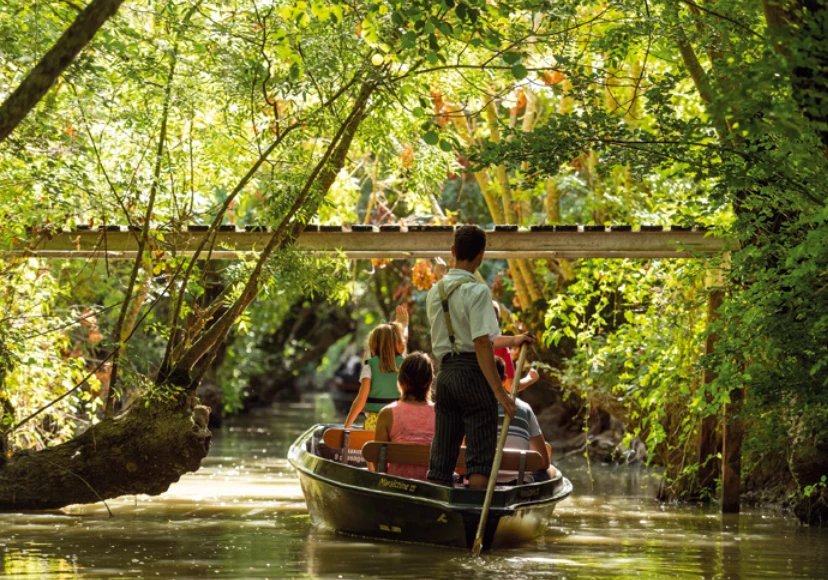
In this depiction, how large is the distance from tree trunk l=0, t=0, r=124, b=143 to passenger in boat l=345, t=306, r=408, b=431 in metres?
4.70

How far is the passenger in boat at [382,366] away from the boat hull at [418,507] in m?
0.77

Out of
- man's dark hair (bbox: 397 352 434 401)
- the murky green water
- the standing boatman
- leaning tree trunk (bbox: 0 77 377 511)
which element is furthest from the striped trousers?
leaning tree trunk (bbox: 0 77 377 511)

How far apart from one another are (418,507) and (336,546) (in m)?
0.94

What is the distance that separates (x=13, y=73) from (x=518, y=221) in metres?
12.6

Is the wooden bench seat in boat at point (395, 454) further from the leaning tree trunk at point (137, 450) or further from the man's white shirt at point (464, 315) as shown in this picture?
the leaning tree trunk at point (137, 450)

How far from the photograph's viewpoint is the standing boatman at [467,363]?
27.5 feet

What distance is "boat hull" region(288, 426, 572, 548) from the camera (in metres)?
9.23

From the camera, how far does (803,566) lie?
→ 31.3 feet

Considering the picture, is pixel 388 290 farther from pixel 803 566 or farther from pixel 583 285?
pixel 803 566

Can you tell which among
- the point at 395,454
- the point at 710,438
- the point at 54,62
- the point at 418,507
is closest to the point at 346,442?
the point at 395,454

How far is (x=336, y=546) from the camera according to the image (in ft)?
32.7

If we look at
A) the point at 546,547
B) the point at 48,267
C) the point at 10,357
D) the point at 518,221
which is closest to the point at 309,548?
the point at 546,547

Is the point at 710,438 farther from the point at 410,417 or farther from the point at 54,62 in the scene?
the point at 54,62

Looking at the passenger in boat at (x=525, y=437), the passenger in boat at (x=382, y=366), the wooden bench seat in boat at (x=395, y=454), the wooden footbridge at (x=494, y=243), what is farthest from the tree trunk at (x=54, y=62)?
the wooden footbridge at (x=494, y=243)
